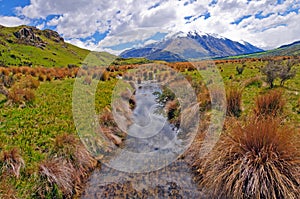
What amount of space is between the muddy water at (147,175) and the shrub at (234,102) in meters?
2.69

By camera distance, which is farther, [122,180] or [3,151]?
[122,180]

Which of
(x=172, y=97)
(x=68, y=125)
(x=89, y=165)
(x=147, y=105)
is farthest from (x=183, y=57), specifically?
Result: (x=89, y=165)

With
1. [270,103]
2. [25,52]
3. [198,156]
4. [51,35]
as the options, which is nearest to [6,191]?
[198,156]

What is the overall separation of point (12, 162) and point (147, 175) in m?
4.02

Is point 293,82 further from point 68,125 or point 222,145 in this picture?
point 68,125

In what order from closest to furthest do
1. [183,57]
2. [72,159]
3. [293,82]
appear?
[72,159] → [293,82] → [183,57]

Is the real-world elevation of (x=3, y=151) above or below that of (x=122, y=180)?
above

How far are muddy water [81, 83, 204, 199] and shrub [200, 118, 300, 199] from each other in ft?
3.40

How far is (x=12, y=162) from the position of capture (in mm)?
5980

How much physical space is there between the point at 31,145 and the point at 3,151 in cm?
97

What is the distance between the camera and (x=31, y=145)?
7.15m

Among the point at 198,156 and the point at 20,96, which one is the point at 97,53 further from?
the point at 198,156

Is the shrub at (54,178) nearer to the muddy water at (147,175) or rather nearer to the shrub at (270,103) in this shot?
the muddy water at (147,175)

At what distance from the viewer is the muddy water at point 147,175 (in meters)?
6.62
